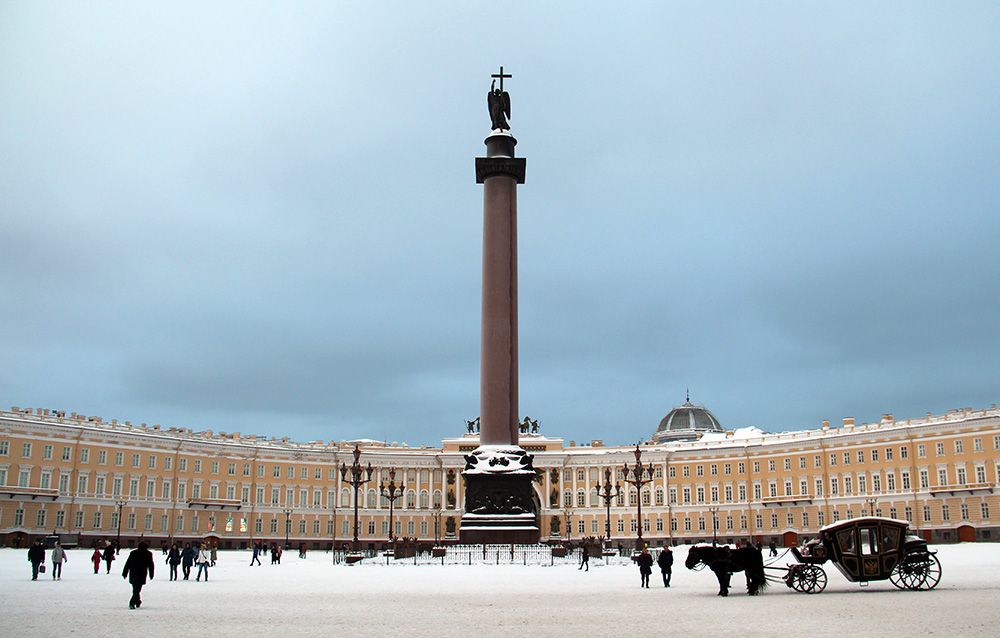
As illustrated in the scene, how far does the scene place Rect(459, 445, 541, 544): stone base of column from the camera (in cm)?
4350

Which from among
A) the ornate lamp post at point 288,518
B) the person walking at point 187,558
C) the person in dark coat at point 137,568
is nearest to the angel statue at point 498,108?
the person walking at point 187,558

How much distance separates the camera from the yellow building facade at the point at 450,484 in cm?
8525

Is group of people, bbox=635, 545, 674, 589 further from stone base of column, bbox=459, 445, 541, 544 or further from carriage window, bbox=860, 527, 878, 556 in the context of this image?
stone base of column, bbox=459, 445, 541, 544

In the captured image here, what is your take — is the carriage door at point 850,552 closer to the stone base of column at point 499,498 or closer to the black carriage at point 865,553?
the black carriage at point 865,553

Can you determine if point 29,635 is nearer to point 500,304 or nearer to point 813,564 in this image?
point 813,564

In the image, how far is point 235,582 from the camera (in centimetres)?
3081

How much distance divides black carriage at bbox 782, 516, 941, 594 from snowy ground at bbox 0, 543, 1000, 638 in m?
0.54

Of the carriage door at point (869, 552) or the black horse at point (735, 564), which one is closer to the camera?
the black horse at point (735, 564)

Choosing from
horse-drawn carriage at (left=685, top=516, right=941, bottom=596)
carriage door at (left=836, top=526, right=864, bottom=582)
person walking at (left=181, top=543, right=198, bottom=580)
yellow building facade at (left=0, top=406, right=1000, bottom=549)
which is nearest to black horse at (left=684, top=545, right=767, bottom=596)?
horse-drawn carriage at (left=685, top=516, right=941, bottom=596)

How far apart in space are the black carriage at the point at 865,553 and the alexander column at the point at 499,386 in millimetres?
21723

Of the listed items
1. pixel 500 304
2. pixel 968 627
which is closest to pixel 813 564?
pixel 968 627

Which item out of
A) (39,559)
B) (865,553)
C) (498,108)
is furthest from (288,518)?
(865,553)

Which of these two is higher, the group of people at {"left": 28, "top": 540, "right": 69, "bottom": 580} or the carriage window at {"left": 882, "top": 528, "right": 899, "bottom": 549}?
the carriage window at {"left": 882, "top": 528, "right": 899, "bottom": 549}

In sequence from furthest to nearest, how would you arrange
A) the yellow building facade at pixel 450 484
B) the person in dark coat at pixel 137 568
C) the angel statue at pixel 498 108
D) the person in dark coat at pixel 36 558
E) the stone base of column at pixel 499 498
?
1. the yellow building facade at pixel 450 484
2. the angel statue at pixel 498 108
3. the stone base of column at pixel 499 498
4. the person in dark coat at pixel 36 558
5. the person in dark coat at pixel 137 568
